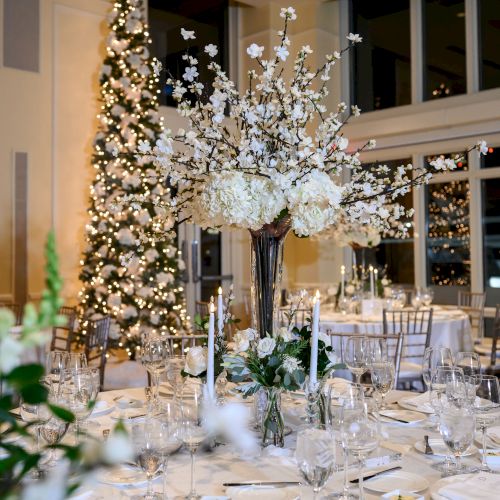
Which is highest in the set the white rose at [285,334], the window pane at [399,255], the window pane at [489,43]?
the window pane at [489,43]

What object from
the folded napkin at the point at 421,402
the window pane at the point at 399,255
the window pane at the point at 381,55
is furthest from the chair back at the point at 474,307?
the folded napkin at the point at 421,402

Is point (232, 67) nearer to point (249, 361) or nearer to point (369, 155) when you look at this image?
point (369, 155)

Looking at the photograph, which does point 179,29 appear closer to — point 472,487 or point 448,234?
point 448,234

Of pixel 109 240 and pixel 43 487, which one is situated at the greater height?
pixel 109 240

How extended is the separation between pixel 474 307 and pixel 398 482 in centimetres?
619

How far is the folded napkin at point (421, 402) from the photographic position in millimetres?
2279

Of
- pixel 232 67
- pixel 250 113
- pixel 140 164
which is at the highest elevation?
pixel 232 67

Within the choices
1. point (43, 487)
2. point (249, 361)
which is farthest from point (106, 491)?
point (43, 487)

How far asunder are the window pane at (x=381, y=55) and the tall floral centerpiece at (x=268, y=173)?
6736 millimetres

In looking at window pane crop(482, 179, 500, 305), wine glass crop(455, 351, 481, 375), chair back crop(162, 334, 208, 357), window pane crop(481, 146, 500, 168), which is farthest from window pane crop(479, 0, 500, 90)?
wine glass crop(455, 351, 481, 375)

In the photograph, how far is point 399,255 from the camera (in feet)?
27.7

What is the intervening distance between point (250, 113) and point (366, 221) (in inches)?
21.5

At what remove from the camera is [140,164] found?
677 cm

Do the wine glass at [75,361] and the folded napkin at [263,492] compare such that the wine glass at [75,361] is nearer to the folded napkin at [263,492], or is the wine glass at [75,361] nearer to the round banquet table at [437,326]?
the folded napkin at [263,492]
